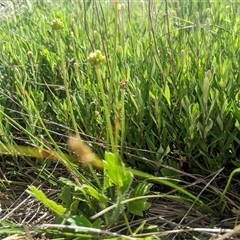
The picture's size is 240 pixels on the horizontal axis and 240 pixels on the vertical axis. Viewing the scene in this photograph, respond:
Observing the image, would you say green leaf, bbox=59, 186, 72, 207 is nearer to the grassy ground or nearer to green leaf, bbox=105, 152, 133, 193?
the grassy ground

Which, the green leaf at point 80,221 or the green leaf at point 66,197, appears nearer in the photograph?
the green leaf at point 80,221

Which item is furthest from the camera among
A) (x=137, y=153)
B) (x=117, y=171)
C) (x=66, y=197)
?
(x=137, y=153)

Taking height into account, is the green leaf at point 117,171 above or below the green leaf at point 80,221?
above

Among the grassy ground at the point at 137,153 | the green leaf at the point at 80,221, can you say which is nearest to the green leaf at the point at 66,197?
the grassy ground at the point at 137,153

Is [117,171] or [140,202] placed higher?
[117,171]

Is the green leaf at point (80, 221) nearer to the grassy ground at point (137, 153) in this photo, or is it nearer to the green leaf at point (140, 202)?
the grassy ground at point (137, 153)

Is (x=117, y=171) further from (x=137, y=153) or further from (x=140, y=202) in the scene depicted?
(x=137, y=153)

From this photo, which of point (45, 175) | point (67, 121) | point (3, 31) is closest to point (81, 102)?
point (67, 121)

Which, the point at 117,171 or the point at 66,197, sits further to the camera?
the point at 66,197

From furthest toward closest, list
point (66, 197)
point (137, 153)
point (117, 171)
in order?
1. point (137, 153)
2. point (66, 197)
3. point (117, 171)

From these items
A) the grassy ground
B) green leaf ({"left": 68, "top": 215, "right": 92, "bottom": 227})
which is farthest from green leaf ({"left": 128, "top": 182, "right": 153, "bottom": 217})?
green leaf ({"left": 68, "top": 215, "right": 92, "bottom": 227})

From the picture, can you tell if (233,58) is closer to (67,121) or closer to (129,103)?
(129,103)

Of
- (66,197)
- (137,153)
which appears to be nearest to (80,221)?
(66,197)

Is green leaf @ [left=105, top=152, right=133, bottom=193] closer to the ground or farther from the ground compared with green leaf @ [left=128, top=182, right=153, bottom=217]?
farther from the ground
